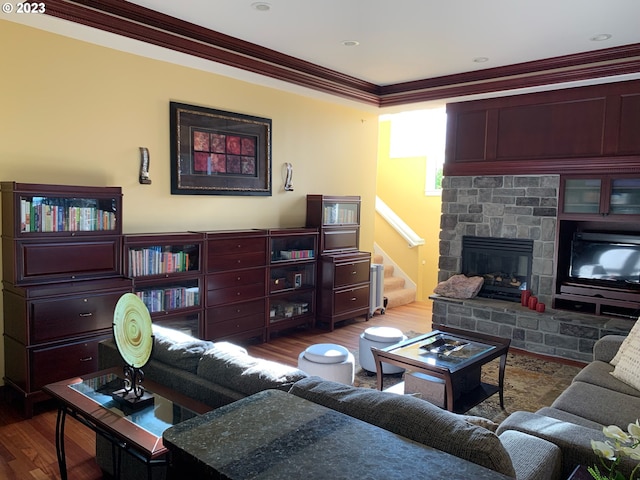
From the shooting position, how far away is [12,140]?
11.3 feet

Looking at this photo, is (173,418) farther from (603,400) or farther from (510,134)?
(510,134)

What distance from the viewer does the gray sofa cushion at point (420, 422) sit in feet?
4.14

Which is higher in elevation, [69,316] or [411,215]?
[411,215]

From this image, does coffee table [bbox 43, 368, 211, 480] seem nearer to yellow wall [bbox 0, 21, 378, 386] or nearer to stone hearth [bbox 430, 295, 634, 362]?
yellow wall [bbox 0, 21, 378, 386]

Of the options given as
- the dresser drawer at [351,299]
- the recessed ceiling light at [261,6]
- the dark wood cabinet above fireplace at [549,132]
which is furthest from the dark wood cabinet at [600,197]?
the recessed ceiling light at [261,6]

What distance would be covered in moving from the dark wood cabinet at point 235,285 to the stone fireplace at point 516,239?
6.86 feet

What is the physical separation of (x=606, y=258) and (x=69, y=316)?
15.8 feet

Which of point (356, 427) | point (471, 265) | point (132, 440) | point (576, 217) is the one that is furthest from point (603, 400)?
point (471, 265)

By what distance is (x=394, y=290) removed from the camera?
7312 millimetres

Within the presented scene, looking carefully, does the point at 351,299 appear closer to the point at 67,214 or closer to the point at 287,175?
the point at 287,175

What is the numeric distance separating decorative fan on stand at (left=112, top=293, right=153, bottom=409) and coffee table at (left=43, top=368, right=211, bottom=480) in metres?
0.04

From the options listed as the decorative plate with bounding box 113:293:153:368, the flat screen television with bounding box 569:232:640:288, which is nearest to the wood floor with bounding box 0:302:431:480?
the decorative plate with bounding box 113:293:153:368

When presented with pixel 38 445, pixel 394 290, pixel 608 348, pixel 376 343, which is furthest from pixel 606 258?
pixel 38 445

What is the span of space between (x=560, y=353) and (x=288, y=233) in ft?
9.77
